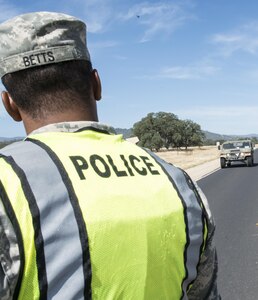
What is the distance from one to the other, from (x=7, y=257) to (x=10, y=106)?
54 cm

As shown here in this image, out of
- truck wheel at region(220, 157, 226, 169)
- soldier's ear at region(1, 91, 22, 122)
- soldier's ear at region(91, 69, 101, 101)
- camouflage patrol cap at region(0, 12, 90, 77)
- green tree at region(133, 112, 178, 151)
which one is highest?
green tree at region(133, 112, 178, 151)

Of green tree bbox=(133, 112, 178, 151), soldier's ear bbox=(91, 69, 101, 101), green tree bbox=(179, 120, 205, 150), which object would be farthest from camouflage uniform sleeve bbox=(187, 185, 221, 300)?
green tree bbox=(179, 120, 205, 150)

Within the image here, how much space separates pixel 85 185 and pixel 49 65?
0.40 m

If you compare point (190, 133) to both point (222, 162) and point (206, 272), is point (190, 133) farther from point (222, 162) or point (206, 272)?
point (206, 272)

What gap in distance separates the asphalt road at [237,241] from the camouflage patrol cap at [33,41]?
167 inches

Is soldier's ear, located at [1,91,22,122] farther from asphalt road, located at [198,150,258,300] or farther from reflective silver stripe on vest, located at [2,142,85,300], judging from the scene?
asphalt road, located at [198,150,258,300]

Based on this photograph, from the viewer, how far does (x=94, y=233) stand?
1.16 metres

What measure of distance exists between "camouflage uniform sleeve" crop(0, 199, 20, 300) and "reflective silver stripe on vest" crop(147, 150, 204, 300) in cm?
53

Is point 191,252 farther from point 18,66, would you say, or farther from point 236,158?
point 236,158

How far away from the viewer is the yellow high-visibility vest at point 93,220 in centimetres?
111

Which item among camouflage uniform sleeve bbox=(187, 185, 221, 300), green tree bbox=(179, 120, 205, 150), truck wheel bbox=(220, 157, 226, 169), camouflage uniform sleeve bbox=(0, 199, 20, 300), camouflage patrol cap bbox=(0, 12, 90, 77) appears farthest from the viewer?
green tree bbox=(179, 120, 205, 150)

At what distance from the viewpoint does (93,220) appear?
1161 mm

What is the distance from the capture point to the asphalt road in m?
5.29

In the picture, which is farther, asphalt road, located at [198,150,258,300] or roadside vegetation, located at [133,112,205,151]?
roadside vegetation, located at [133,112,205,151]
